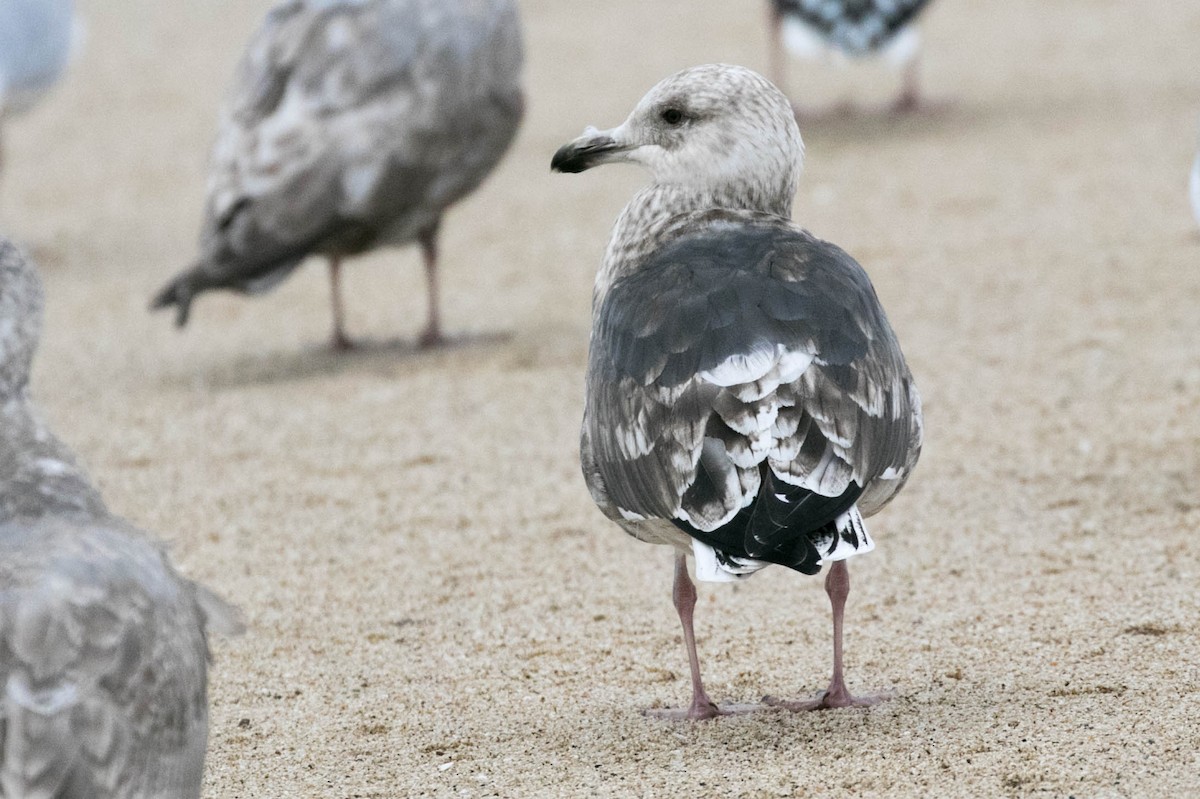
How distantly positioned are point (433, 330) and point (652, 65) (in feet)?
18.7

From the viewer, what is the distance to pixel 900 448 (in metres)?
3.85

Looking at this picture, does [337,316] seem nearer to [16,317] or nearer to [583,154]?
[583,154]

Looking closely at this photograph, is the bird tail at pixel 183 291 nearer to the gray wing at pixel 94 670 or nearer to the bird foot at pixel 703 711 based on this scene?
the bird foot at pixel 703 711

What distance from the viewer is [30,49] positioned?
10148mm

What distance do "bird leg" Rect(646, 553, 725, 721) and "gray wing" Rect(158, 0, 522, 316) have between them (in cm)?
357

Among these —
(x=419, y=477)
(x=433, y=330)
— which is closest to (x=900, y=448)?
(x=419, y=477)

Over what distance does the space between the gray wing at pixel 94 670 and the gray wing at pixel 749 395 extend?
1.00m

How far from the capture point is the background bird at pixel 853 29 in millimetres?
11117

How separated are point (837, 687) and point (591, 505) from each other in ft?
6.29

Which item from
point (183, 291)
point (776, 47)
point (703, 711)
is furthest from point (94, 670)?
point (776, 47)

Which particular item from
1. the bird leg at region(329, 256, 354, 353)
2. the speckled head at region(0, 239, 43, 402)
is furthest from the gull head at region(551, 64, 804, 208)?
the bird leg at region(329, 256, 354, 353)

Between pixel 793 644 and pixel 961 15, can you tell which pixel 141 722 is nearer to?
pixel 793 644

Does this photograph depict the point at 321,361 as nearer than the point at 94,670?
No

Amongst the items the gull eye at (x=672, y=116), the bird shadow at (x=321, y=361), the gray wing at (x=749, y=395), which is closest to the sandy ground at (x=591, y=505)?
the bird shadow at (x=321, y=361)
